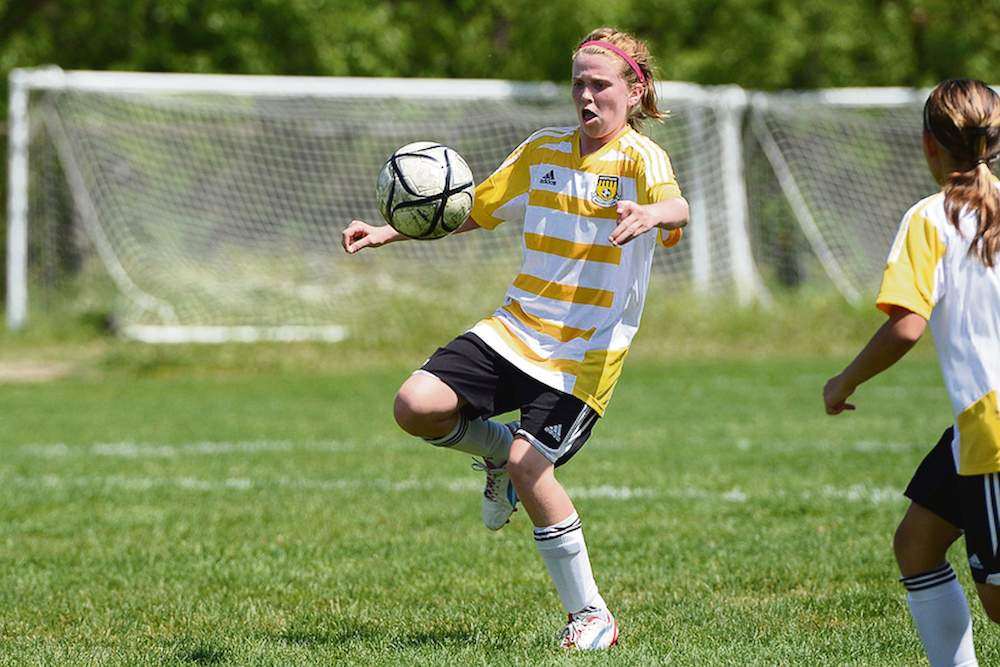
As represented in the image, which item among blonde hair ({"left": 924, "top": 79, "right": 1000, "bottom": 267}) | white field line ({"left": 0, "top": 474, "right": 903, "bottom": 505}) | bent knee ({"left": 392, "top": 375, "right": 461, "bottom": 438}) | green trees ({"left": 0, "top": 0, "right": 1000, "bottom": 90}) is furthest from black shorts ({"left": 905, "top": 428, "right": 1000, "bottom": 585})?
green trees ({"left": 0, "top": 0, "right": 1000, "bottom": 90})

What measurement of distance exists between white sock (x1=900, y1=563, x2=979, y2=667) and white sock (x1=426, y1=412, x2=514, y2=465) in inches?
64.8

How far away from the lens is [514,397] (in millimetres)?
4199

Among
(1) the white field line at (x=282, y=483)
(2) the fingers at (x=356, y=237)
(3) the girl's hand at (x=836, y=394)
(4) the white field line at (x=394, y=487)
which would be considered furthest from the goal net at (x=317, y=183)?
(3) the girl's hand at (x=836, y=394)

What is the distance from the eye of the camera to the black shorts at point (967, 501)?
117 inches

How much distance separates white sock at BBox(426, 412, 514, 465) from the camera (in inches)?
170

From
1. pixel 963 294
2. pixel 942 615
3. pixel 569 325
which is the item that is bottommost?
pixel 942 615

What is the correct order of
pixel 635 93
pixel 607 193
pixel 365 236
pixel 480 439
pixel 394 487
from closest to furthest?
pixel 607 193 < pixel 635 93 < pixel 365 236 < pixel 480 439 < pixel 394 487

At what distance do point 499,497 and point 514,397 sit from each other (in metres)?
0.56

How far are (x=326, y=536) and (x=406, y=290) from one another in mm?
9620

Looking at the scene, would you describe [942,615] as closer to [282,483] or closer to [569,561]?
[569,561]

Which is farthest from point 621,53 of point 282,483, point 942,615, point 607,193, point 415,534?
point 282,483

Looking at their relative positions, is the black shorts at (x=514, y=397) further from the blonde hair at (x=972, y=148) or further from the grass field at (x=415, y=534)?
the blonde hair at (x=972, y=148)

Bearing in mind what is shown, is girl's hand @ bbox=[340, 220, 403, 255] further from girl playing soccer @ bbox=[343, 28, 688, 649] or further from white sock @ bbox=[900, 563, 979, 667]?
white sock @ bbox=[900, 563, 979, 667]

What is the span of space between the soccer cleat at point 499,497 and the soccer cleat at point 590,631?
621 millimetres
